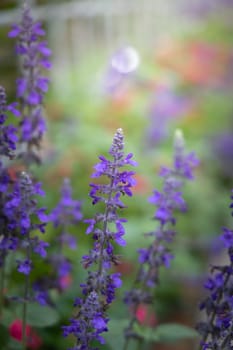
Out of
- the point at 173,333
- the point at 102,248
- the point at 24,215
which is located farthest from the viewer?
the point at 173,333

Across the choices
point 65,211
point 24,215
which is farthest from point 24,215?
point 65,211

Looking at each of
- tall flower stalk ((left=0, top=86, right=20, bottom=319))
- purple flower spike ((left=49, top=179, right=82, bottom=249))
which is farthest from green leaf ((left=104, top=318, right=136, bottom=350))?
tall flower stalk ((left=0, top=86, right=20, bottom=319))

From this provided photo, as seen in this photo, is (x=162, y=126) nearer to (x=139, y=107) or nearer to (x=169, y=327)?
(x=139, y=107)

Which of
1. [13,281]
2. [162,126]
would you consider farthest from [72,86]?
[13,281]

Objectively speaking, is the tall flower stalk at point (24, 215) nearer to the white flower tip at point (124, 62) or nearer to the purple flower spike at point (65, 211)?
the purple flower spike at point (65, 211)

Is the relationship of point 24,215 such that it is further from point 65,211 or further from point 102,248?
point 65,211

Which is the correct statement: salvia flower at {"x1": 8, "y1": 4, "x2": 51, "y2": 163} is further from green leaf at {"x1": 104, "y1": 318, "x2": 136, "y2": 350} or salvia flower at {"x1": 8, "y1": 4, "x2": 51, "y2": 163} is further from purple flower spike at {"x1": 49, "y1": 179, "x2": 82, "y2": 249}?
green leaf at {"x1": 104, "y1": 318, "x2": 136, "y2": 350}
